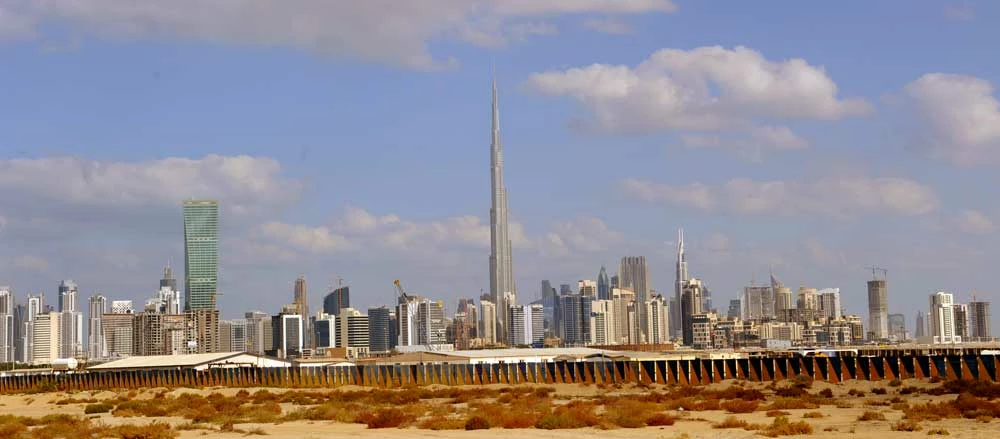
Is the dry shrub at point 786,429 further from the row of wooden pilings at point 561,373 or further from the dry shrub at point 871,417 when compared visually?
the row of wooden pilings at point 561,373

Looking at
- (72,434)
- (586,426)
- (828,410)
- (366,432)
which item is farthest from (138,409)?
(828,410)

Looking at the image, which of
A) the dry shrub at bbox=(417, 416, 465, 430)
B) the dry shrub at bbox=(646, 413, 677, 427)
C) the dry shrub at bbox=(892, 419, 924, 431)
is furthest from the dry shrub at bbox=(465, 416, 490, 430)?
the dry shrub at bbox=(892, 419, 924, 431)

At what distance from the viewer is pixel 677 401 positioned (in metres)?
54.0

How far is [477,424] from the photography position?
3997cm

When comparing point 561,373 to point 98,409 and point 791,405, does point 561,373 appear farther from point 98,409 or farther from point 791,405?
point 791,405

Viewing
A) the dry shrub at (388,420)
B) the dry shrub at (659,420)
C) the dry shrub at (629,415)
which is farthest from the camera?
the dry shrub at (388,420)

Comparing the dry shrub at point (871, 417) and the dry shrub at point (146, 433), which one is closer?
the dry shrub at point (146, 433)

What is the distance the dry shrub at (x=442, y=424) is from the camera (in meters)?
40.7

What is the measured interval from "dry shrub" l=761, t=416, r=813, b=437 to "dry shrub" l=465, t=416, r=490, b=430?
28.8 ft

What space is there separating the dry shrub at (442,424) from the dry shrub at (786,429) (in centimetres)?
987

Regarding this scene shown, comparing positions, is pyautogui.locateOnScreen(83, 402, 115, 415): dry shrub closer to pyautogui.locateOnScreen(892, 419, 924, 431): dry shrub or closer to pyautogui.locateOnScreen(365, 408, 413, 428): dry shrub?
pyautogui.locateOnScreen(365, 408, 413, 428): dry shrub

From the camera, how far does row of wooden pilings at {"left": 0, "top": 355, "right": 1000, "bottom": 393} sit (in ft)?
225

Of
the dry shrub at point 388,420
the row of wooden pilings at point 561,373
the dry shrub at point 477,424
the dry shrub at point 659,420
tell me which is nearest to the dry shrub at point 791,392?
the row of wooden pilings at point 561,373

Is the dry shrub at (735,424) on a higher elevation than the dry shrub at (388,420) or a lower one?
lower
